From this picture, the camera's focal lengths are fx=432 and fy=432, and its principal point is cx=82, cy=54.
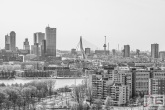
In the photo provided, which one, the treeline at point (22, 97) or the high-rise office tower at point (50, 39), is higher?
the high-rise office tower at point (50, 39)

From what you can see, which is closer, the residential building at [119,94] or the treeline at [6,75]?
the residential building at [119,94]

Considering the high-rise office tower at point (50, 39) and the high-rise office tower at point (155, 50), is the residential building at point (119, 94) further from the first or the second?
the high-rise office tower at point (50, 39)

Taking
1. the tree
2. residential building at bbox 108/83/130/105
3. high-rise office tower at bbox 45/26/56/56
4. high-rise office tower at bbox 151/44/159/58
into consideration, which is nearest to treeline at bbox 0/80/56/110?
the tree

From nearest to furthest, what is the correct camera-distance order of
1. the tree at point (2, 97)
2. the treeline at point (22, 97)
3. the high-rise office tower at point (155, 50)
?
the treeline at point (22, 97) < the tree at point (2, 97) < the high-rise office tower at point (155, 50)

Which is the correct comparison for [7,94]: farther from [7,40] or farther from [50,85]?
[7,40]

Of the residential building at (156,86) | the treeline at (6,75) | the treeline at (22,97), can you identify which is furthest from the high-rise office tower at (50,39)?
the residential building at (156,86)

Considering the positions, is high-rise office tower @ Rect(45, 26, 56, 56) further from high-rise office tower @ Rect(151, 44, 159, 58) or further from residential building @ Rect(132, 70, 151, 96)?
residential building @ Rect(132, 70, 151, 96)

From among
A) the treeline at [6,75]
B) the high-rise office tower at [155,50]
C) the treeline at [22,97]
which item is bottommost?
the treeline at [22,97]

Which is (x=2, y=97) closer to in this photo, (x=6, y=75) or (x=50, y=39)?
(x=6, y=75)

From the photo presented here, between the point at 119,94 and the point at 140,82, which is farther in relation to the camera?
the point at 140,82

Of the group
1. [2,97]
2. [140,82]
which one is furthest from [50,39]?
[2,97]

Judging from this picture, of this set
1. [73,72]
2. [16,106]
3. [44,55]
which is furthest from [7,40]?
[16,106]
